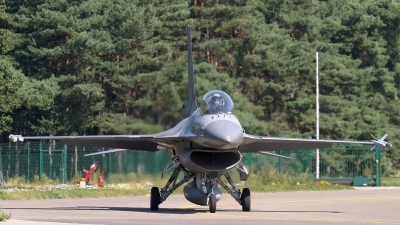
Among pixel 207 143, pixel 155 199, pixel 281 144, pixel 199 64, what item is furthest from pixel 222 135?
pixel 199 64

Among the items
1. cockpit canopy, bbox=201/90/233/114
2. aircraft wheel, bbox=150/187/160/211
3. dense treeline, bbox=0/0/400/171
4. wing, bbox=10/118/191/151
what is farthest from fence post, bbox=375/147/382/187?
cockpit canopy, bbox=201/90/233/114

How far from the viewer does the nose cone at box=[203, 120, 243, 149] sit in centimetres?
1712

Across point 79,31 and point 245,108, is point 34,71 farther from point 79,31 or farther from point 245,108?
point 245,108

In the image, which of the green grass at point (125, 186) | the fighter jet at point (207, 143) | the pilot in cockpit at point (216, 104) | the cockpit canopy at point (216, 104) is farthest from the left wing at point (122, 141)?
the green grass at point (125, 186)

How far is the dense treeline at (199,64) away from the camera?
4600cm

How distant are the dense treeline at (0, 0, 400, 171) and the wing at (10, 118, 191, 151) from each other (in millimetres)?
14946

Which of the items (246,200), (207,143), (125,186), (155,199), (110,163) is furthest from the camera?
(110,163)

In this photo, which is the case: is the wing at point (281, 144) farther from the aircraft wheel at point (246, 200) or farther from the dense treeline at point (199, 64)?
the dense treeline at point (199, 64)

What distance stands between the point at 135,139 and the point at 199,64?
31.1 meters

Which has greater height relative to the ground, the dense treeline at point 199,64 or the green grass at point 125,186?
the dense treeline at point 199,64

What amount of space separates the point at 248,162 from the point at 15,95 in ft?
45.5

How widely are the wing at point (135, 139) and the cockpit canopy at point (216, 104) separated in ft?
2.52

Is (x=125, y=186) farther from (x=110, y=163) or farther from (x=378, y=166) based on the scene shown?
(x=378, y=166)

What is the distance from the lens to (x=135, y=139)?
20.0m
